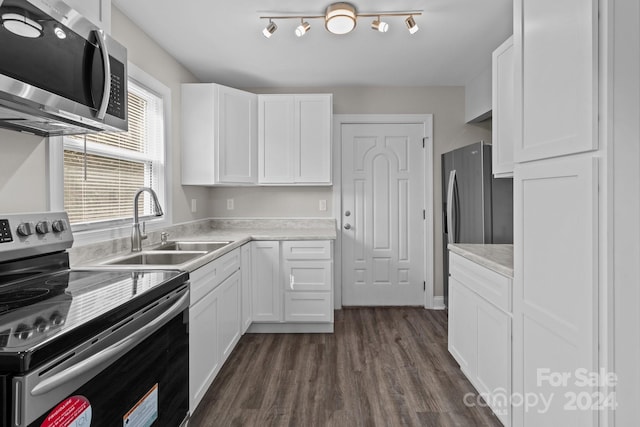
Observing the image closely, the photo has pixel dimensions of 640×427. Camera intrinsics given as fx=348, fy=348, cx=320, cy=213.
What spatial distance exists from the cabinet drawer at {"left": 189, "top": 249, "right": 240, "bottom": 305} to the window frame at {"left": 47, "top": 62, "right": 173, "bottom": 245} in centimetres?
63

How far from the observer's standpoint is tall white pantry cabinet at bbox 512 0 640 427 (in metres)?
1.09

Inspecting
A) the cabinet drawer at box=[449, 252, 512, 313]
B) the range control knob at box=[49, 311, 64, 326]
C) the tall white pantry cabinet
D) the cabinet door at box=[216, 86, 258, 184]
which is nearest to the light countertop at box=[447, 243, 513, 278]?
the cabinet drawer at box=[449, 252, 512, 313]

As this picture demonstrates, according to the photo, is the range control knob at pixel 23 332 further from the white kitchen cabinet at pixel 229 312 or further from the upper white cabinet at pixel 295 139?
the upper white cabinet at pixel 295 139

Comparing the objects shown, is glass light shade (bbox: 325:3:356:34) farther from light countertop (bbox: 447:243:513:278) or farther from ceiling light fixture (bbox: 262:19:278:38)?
light countertop (bbox: 447:243:513:278)

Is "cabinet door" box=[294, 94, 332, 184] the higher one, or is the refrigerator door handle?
"cabinet door" box=[294, 94, 332, 184]

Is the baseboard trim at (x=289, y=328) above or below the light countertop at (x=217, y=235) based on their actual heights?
below

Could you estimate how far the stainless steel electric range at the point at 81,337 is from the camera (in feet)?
2.57

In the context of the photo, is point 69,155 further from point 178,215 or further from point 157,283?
point 178,215

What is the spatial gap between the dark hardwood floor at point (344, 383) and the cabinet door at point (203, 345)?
0.17 meters

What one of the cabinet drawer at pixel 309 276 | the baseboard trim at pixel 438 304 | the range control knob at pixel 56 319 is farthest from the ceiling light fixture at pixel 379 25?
the baseboard trim at pixel 438 304

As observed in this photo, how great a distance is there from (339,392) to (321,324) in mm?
1003

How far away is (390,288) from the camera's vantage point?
381 centimetres

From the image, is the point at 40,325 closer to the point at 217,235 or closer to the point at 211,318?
the point at 211,318

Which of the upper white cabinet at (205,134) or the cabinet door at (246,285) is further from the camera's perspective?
the upper white cabinet at (205,134)
